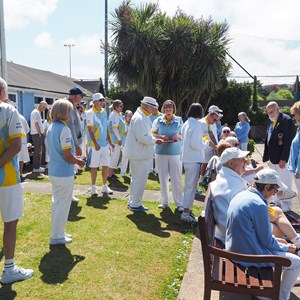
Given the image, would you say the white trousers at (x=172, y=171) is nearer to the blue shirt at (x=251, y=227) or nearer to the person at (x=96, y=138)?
the person at (x=96, y=138)

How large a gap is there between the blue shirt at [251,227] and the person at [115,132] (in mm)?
6244

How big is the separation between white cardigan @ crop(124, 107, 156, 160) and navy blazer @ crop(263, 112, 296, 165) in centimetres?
229

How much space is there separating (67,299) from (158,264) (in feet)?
4.05

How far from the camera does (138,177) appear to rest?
252 inches

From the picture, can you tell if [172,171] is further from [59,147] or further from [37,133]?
[37,133]

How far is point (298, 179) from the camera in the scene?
A: 18.9ft

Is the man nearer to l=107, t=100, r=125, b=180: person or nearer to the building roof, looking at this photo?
l=107, t=100, r=125, b=180: person

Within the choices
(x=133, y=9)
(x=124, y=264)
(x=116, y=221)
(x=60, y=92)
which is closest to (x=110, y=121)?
(x=116, y=221)

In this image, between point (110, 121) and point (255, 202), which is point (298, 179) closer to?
point (255, 202)

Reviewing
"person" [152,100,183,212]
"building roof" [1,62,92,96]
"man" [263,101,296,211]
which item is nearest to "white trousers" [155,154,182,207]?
"person" [152,100,183,212]

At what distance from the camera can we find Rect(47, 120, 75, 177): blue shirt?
14.5ft

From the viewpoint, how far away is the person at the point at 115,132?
927 centimetres

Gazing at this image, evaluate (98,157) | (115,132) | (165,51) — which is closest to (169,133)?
(98,157)

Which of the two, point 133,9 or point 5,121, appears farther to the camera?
point 133,9
